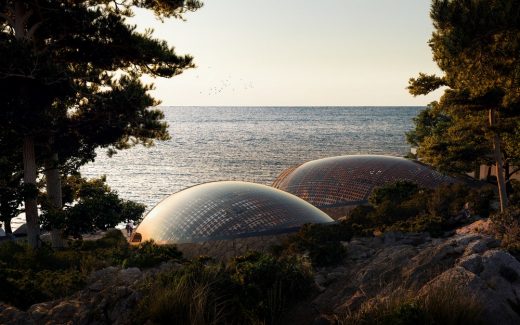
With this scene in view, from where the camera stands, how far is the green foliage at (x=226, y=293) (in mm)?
8359

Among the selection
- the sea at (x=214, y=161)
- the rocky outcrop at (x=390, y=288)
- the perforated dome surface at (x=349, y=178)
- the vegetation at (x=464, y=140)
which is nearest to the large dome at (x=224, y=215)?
the vegetation at (x=464, y=140)

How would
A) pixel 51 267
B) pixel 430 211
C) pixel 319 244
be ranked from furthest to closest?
pixel 430 211, pixel 319 244, pixel 51 267

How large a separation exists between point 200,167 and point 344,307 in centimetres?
7485

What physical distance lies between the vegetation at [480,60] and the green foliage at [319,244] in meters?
6.82

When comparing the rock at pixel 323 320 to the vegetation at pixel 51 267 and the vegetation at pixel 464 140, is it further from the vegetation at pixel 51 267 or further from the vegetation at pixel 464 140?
the vegetation at pixel 464 140

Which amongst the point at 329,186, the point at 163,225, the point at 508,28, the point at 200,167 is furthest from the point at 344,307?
the point at 200,167

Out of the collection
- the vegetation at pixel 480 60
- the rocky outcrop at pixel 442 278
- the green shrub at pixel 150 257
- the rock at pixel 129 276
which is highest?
the vegetation at pixel 480 60

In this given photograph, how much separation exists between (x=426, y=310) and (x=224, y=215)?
592 inches

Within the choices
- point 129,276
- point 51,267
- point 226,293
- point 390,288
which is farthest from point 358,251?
point 51,267

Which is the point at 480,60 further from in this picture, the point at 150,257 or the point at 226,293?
the point at 226,293

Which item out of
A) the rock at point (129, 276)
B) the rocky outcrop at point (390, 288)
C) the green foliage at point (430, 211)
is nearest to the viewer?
the rocky outcrop at point (390, 288)

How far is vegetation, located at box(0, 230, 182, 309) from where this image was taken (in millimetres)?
10711

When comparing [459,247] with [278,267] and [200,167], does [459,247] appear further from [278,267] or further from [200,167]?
[200,167]

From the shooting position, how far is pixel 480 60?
1897 centimetres
